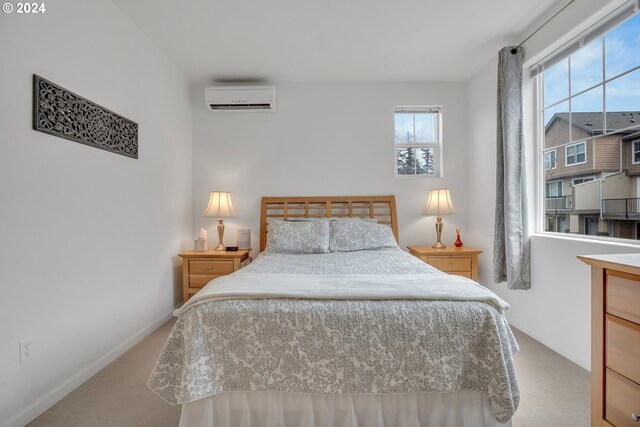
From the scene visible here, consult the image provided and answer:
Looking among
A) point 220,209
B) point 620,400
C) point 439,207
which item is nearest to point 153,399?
point 220,209

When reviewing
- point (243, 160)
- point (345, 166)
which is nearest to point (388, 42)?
point (345, 166)

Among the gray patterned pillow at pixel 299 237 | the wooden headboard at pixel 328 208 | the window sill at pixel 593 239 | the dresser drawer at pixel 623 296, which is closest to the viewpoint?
the dresser drawer at pixel 623 296

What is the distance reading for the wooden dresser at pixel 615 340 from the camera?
47.3 inches

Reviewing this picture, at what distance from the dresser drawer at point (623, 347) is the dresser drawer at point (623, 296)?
31 mm

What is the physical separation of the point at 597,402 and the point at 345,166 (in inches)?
114

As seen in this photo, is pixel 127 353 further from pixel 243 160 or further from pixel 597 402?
pixel 597 402

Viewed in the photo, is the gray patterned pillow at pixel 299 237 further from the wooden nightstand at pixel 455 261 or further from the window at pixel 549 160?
the window at pixel 549 160

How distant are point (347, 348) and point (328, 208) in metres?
2.31

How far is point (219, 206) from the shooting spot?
341 cm

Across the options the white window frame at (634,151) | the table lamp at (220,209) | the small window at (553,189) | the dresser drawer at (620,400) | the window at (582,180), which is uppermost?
the white window frame at (634,151)

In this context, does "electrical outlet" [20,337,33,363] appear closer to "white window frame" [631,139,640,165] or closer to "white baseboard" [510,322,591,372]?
"white baseboard" [510,322,591,372]

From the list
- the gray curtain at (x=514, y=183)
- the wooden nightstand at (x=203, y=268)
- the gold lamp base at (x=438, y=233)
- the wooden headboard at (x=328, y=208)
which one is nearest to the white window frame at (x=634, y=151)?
the gray curtain at (x=514, y=183)

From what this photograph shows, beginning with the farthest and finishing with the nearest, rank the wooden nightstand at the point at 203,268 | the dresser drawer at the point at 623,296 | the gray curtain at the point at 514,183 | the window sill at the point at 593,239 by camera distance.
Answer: the wooden nightstand at the point at 203,268
the gray curtain at the point at 514,183
the window sill at the point at 593,239
the dresser drawer at the point at 623,296

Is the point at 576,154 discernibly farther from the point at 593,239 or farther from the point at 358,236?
the point at 358,236
